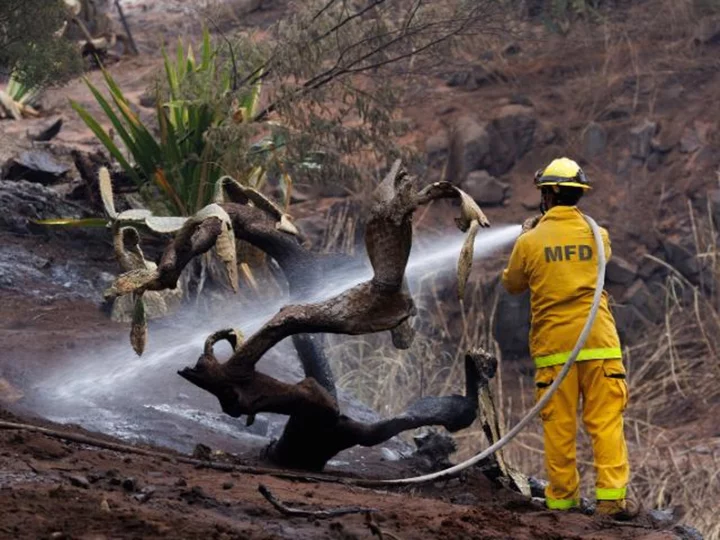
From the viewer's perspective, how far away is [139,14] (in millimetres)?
22234

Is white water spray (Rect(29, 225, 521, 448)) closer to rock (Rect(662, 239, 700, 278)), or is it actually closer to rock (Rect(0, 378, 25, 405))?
rock (Rect(0, 378, 25, 405))

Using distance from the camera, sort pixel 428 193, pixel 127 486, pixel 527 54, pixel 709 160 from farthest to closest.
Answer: pixel 527 54, pixel 709 160, pixel 428 193, pixel 127 486

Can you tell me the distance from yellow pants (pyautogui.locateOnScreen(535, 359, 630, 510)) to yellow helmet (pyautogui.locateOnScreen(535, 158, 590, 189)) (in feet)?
2.76

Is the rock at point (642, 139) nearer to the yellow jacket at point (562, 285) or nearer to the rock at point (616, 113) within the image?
the rock at point (616, 113)

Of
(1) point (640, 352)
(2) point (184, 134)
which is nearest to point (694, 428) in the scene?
(1) point (640, 352)

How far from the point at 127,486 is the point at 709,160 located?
11639 millimetres

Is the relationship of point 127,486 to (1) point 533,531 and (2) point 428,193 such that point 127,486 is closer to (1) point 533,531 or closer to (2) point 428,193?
(1) point 533,531

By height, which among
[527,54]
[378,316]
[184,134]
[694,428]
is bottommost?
[694,428]

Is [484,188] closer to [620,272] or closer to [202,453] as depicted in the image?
[620,272]

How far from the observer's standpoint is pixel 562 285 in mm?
6375

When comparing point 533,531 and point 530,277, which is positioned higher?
point 530,277

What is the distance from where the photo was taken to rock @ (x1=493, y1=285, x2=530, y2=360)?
1432 cm

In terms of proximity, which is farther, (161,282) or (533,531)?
(161,282)

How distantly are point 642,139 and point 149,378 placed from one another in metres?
9.26
